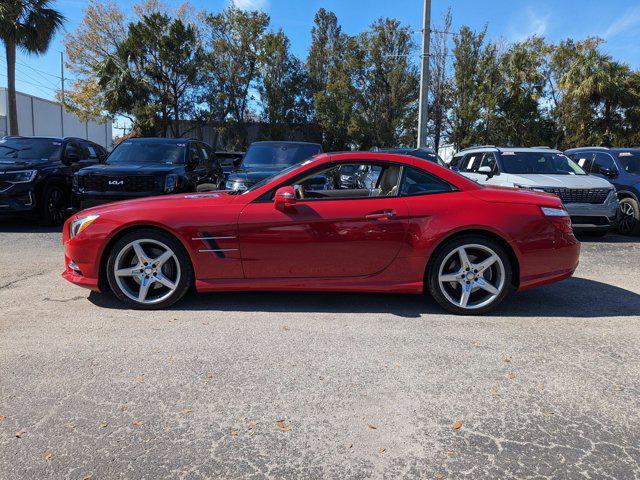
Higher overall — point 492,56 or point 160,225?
point 492,56

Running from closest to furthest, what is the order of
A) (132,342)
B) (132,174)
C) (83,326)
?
(132,342) → (83,326) → (132,174)

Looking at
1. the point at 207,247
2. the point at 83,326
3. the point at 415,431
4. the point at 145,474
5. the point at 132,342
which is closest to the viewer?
the point at 145,474

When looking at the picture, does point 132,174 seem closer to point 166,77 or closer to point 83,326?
point 83,326

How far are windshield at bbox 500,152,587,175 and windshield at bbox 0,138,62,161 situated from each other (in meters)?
9.39

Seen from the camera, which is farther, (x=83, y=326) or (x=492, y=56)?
(x=492, y=56)

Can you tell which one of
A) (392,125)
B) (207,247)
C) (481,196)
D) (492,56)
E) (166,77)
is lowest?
(207,247)

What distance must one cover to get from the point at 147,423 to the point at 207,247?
2000mm

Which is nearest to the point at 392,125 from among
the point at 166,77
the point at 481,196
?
the point at 166,77

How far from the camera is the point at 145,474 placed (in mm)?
2236

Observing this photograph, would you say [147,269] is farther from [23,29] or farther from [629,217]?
[23,29]

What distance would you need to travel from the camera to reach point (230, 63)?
31453mm

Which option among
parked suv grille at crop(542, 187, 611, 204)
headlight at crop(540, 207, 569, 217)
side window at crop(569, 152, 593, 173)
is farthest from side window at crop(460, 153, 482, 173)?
headlight at crop(540, 207, 569, 217)

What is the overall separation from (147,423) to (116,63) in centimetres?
3035

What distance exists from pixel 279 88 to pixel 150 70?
8254 millimetres
